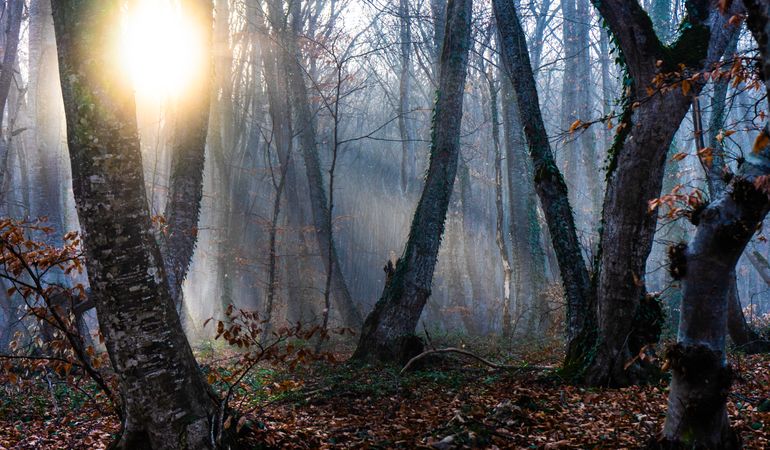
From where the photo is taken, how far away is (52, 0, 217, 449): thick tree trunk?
4.11 metres

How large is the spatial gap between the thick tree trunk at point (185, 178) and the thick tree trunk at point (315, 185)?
6.02 metres

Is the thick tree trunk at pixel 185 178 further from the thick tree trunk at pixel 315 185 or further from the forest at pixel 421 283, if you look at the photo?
the thick tree trunk at pixel 315 185

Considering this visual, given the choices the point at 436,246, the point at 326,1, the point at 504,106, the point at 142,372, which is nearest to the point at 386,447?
the point at 142,372

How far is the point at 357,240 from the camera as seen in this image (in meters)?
25.9

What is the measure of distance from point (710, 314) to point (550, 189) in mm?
4829

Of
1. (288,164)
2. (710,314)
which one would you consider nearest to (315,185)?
(288,164)

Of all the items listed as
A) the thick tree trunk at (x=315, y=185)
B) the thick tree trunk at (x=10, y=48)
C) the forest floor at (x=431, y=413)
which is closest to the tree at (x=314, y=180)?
the thick tree trunk at (x=315, y=185)

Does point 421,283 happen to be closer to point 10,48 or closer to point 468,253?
point 10,48

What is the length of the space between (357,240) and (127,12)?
1540 cm

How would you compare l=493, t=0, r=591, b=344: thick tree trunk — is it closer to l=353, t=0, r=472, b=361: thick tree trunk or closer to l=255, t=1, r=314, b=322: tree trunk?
l=353, t=0, r=472, b=361: thick tree trunk

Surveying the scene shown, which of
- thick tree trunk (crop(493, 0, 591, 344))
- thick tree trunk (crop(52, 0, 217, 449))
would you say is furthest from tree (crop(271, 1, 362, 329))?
thick tree trunk (crop(52, 0, 217, 449))

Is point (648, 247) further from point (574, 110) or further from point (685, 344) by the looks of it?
point (574, 110)

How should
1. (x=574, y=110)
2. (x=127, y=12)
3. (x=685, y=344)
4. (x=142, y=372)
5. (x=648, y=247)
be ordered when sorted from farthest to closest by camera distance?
(x=574, y=110)
(x=127, y=12)
(x=648, y=247)
(x=142, y=372)
(x=685, y=344)

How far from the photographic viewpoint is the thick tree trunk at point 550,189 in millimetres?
7891
